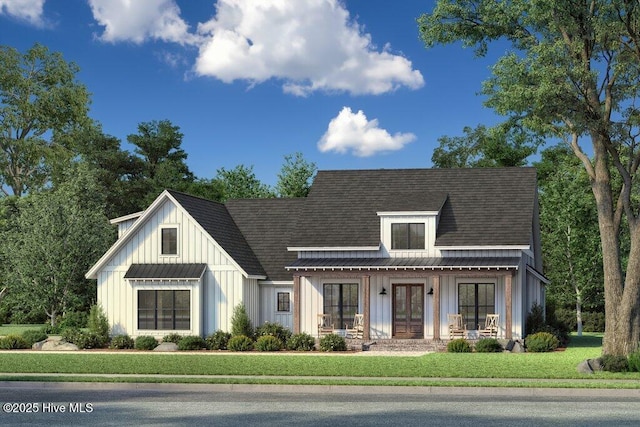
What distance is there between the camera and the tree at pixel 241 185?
7694 cm

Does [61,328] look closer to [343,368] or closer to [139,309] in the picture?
[139,309]

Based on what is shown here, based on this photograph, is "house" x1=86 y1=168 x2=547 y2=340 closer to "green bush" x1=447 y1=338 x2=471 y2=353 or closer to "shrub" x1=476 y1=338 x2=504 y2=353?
"green bush" x1=447 y1=338 x2=471 y2=353

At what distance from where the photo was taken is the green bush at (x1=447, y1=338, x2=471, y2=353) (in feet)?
120

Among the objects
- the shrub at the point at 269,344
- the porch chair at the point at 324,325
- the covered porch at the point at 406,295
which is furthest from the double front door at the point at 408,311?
the shrub at the point at 269,344

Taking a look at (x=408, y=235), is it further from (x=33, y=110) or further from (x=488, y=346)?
(x=33, y=110)

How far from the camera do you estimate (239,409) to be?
61.4 ft

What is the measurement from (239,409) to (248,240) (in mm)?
27635

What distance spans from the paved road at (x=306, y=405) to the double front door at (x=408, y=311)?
745 inches

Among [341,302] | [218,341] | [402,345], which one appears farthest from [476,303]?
[218,341]

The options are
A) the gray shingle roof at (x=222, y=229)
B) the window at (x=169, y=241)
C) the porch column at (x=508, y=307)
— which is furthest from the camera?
the window at (x=169, y=241)

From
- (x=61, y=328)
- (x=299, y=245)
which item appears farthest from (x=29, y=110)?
(x=299, y=245)

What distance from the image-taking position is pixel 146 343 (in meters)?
39.5

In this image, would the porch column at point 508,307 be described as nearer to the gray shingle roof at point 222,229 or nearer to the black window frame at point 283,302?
the black window frame at point 283,302

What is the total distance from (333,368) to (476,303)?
1414cm
